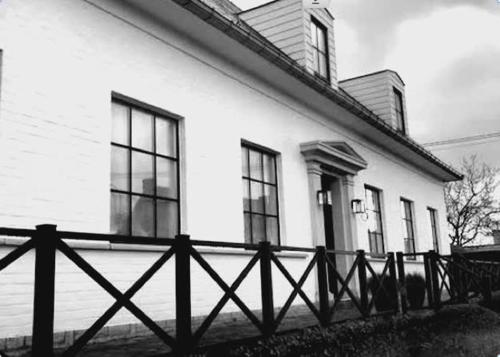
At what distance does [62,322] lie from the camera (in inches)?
187

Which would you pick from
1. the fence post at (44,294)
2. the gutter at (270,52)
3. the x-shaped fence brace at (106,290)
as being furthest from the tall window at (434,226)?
the fence post at (44,294)

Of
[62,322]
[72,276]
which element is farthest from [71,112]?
[62,322]

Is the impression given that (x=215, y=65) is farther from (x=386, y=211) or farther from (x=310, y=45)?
(x=386, y=211)

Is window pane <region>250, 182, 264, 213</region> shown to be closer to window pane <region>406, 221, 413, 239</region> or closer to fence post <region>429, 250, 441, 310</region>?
fence post <region>429, 250, 441, 310</region>

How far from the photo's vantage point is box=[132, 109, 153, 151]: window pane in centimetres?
600

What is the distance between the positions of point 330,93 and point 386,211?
3.91 metres

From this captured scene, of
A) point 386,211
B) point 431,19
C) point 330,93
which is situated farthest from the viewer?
point 386,211

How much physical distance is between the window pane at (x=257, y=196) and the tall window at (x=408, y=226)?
6.14 metres

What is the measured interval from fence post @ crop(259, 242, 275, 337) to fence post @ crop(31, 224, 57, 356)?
2.18 meters

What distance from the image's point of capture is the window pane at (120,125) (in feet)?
18.9

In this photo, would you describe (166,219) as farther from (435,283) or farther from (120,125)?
(435,283)

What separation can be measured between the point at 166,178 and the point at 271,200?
92.8 inches

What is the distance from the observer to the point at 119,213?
18.5 ft

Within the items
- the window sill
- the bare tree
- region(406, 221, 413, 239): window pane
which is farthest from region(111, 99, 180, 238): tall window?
the bare tree
